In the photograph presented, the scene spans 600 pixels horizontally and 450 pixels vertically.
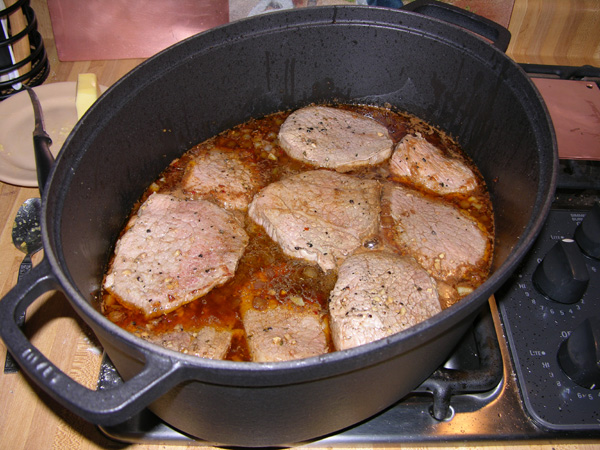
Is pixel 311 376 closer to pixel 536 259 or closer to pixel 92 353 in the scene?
pixel 92 353

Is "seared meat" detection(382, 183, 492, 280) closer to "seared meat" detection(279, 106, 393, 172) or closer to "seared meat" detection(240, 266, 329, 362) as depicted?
"seared meat" detection(279, 106, 393, 172)

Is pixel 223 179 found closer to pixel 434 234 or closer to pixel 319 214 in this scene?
pixel 319 214

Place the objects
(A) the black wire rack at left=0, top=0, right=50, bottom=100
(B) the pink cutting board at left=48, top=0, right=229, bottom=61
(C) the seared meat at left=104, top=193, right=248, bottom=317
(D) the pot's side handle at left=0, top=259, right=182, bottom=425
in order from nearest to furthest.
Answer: (D) the pot's side handle at left=0, top=259, right=182, bottom=425 < (C) the seared meat at left=104, top=193, right=248, bottom=317 < (A) the black wire rack at left=0, top=0, right=50, bottom=100 < (B) the pink cutting board at left=48, top=0, right=229, bottom=61

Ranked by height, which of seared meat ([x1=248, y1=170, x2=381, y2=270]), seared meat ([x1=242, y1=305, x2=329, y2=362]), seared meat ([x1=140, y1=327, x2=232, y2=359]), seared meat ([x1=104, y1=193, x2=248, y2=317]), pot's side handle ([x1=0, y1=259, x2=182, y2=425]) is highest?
pot's side handle ([x1=0, y1=259, x2=182, y2=425])

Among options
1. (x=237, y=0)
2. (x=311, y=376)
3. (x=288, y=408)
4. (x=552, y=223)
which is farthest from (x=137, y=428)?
(x=237, y=0)

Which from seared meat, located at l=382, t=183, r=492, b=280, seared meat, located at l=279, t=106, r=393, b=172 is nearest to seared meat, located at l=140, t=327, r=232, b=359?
seared meat, located at l=382, t=183, r=492, b=280

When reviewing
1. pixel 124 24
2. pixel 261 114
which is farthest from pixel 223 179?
pixel 124 24
